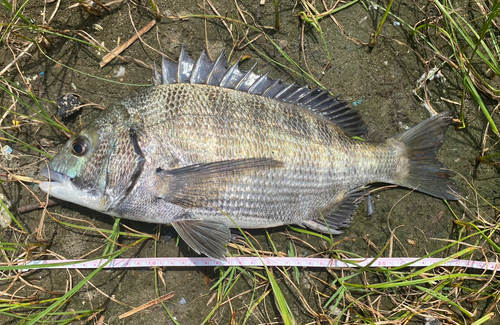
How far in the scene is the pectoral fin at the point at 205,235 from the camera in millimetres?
2062

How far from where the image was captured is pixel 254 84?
7.21 ft

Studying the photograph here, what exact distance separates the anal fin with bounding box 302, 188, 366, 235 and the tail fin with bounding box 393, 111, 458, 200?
1.24 ft

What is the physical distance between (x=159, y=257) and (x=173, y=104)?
4.11ft

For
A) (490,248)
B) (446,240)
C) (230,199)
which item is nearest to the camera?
(230,199)

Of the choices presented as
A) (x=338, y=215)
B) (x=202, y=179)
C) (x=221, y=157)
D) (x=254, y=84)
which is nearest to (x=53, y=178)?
(x=202, y=179)

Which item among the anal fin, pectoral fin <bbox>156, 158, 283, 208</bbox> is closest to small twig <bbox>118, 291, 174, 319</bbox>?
pectoral fin <bbox>156, 158, 283, 208</bbox>

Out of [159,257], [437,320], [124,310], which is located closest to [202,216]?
[159,257]

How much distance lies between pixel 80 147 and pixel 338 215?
2.00m

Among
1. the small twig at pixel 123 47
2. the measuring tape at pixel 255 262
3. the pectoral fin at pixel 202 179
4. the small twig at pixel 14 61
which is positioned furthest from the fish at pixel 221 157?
the small twig at pixel 14 61

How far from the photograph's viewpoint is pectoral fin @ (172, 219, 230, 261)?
206cm

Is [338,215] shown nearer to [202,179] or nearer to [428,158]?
[428,158]

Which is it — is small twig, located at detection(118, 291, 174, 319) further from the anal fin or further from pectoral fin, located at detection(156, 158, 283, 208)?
the anal fin

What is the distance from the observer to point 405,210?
8.21 feet

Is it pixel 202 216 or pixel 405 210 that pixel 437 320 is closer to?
pixel 405 210
